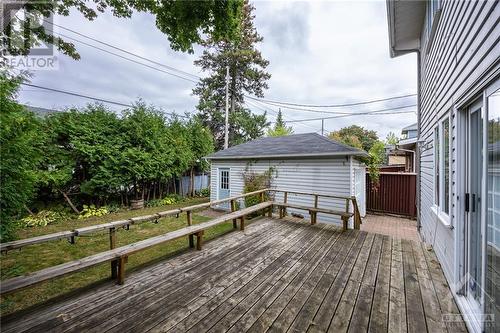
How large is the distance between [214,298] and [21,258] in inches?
201

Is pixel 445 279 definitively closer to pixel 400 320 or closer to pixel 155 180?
pixel 400 320

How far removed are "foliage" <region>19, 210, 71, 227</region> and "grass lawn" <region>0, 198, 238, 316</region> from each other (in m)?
0.29

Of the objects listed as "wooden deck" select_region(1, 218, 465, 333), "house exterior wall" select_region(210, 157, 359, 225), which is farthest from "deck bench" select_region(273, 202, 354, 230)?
"house exterior wall" select_region(210, 157, 359, 225)

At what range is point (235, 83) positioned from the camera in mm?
19328

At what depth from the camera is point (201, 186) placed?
511 inches

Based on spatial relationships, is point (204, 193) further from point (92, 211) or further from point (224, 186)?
point (92, 211)

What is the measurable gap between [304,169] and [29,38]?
7.47 m

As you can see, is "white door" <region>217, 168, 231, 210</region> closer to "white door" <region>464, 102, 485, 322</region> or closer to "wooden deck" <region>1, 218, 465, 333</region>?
"wooden deck" <region>1, 218, 465, 333</region>

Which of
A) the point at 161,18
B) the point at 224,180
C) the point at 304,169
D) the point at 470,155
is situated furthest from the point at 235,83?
the point at 470,155

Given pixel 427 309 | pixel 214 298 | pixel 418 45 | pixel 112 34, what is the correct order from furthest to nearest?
pixel 112 34 → pixel 418 45 → pixel 214 298 → pixel 427 309

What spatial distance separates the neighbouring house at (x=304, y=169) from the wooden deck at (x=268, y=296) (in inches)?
125

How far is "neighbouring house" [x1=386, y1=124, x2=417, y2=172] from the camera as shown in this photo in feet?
40.6

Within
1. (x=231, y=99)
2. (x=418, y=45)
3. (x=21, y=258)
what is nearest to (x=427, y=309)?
(x=418, y=45)

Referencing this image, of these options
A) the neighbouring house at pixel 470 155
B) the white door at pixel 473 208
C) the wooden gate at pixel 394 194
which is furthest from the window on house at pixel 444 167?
the wooden gate at pixel 394 194
